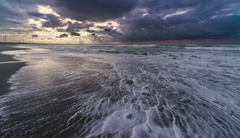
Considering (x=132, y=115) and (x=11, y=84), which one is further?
(x=11, y=84)

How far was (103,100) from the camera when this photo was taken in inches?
155

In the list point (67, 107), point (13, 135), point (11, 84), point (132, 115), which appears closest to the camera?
point (13, 135)

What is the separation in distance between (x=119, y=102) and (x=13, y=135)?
9.30ft

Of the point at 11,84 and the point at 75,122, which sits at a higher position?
the point at 11,84

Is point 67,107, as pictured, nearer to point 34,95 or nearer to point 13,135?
point 13,135

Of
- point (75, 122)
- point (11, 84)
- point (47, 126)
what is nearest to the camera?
point (47, 126)

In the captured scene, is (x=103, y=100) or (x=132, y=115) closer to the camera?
(x=132, y=115)

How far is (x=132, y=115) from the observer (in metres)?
3.13

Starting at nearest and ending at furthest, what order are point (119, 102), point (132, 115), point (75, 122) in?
1. point (75, 122)
2. point (132, 115)
3. point (119, 102)

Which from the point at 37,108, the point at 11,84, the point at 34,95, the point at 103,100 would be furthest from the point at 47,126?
the point at 11,84

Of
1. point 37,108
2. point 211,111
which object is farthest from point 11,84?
point 211,111

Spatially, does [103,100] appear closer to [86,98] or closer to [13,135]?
[86,98]

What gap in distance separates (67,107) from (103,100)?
48.9 inches

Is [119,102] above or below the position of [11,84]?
below
